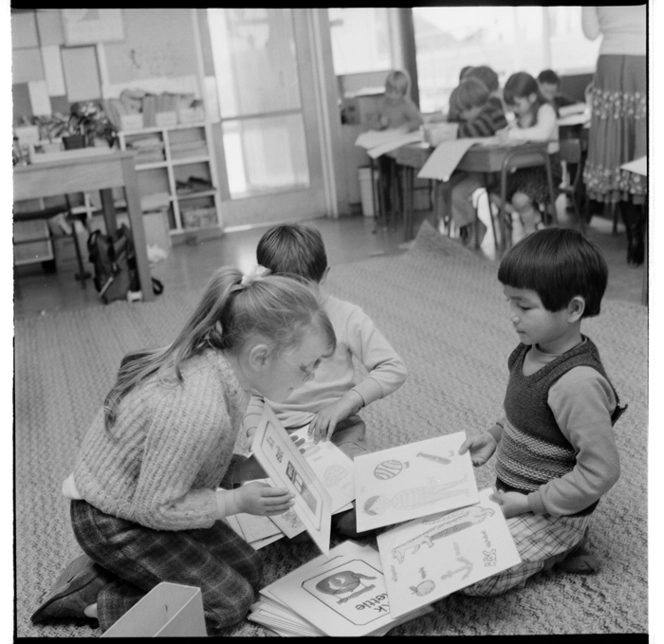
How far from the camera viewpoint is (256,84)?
17.8 ft

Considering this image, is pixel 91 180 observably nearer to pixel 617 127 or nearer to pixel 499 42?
pixel 617 127

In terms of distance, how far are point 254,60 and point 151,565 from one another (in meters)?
4.54

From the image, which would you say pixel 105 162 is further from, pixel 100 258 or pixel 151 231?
pixel 151 231

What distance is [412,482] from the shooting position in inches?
57.6

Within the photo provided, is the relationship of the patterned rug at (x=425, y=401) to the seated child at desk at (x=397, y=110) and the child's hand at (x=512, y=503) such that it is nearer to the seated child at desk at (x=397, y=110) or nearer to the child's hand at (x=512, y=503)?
the child's hand at (x=512, y=503)

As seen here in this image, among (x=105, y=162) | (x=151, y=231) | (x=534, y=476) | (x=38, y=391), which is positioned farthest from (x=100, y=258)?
(x=534, y=476)

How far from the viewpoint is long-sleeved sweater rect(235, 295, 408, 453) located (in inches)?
66.0

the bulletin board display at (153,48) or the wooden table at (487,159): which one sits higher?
the bulletin board display at (153,48)

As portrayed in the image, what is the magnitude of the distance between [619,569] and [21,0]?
1.33 meters

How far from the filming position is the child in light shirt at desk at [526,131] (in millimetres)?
3604

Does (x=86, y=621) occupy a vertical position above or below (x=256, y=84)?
below

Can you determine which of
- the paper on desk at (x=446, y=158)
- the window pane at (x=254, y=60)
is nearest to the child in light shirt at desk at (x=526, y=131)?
the paper on desk at (x=446, y=158)

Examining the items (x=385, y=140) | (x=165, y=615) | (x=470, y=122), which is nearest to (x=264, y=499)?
(x=165, y=615)

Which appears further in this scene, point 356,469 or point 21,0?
point 356,469
